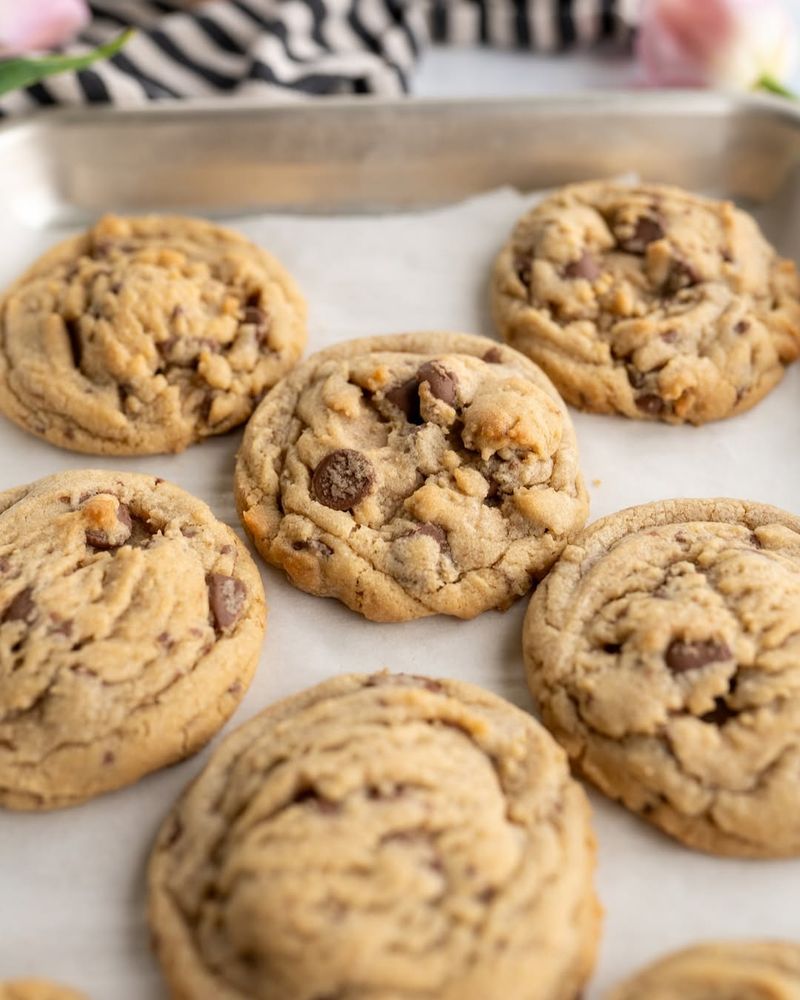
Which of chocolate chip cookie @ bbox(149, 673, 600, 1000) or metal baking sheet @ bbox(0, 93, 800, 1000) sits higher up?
metal baking sheet @ bbox(0, 93, 800, 1000)

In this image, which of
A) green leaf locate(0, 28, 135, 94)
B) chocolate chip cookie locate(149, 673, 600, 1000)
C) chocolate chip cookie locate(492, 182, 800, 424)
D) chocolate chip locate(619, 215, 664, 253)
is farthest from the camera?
green leaf locate(0, 28, 135, 94)

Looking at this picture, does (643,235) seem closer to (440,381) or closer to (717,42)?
(440,381)

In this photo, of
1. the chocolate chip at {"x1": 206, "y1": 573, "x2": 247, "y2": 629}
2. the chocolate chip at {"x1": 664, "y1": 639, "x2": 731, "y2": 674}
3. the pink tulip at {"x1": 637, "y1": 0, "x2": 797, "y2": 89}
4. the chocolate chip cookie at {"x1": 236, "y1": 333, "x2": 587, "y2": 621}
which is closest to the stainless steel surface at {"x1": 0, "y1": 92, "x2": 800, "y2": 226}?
the pink tulip at {"x1": 637, "y1": 0, "x2": 797, "y2": 89}

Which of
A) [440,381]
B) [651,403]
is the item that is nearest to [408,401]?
[440,381]

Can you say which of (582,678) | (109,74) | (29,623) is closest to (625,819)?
(582,678)

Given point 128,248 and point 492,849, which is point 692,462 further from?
point 128,248

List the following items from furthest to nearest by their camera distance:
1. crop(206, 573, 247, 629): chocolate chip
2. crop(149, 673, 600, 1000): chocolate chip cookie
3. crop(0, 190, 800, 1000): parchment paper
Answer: crop(206, 573, 247, 629): chocolate chip, crop(0, 190, 800, 1000): parchment paper, crop(149, 673, 600, 1000): chocolate chip cookie

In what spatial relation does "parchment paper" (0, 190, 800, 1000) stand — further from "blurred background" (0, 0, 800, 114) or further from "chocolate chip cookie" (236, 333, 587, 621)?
"blurred background" (0, 0, 800, 114)
